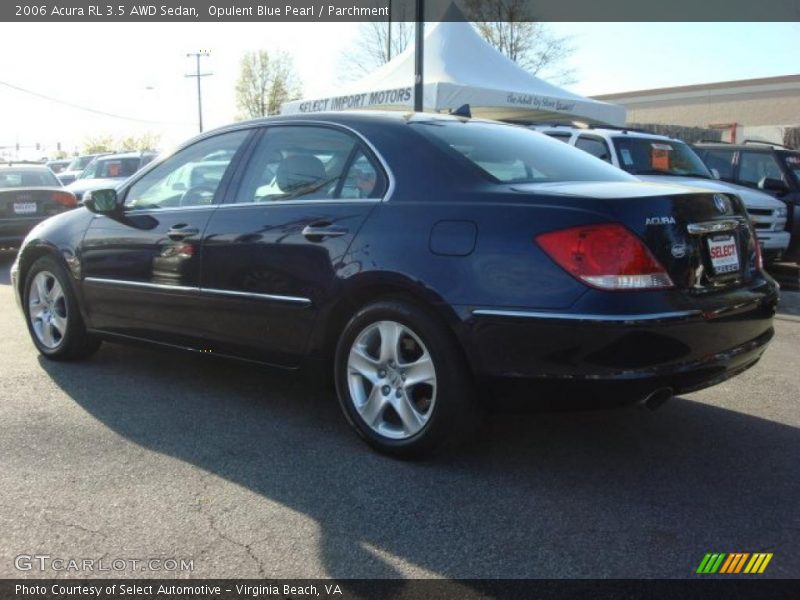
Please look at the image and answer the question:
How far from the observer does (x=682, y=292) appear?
10.2ft

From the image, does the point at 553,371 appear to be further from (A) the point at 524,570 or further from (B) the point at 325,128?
(B) the point at 325,128

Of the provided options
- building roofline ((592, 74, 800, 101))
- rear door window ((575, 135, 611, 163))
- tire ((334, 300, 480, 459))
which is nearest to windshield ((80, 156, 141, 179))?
rear door window ((575, 135, 611, 163))

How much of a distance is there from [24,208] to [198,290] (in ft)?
27.1

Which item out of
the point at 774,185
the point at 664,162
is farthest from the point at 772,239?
the point at 664,162

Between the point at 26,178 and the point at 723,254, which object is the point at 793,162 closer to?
the point at 723,254

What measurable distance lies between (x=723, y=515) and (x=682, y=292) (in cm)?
87

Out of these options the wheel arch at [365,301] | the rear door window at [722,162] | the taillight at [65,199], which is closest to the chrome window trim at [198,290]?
the wheel arch at [365,301]

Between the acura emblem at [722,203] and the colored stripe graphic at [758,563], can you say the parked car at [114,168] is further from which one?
the colored stripe graphic at [758,563]

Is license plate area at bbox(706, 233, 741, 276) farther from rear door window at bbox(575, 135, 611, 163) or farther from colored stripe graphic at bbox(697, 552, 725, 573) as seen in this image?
rear door window at bbox(575, 135, 611, 163)

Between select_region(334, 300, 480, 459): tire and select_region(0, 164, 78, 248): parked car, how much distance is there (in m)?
9.03

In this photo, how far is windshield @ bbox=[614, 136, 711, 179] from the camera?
9.47m

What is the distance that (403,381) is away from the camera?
11.5 ft

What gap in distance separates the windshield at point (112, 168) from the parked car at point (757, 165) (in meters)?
12.4

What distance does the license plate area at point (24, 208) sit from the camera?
1115 centimetres
